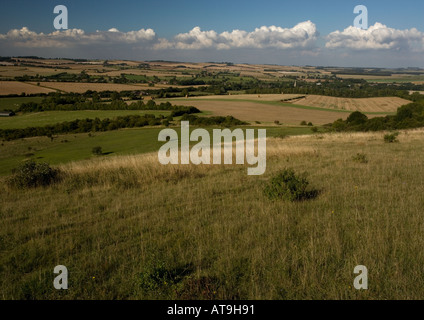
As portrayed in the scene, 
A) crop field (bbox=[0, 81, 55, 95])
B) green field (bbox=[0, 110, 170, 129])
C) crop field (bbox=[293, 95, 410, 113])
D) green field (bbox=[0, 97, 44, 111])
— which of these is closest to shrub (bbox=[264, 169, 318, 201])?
green field (bbox=[0, 110, 170, 129])

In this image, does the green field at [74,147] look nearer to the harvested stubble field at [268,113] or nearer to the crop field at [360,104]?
the harvested stubble field at [268,113]

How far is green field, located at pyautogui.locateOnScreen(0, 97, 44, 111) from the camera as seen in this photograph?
262ft

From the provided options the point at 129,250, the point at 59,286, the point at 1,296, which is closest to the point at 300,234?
the point at 129,250

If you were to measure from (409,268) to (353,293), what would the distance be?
1140 mm

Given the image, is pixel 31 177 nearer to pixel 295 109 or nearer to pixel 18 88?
pixel 295 109

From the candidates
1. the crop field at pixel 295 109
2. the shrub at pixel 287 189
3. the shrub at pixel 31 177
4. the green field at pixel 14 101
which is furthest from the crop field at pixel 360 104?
the green field at pixel 14 101

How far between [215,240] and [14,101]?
98.4 m

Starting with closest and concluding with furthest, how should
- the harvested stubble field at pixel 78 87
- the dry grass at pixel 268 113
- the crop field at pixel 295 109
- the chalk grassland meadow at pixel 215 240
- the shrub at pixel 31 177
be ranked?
1. the chalk grassland meadow at pixel 215 240
2. the shrub at pixel 31 177
3. the dry grass at pixel 268 113
4. the crop field at pixel 295 109
5. the harvested stubble field at pixel 78 87

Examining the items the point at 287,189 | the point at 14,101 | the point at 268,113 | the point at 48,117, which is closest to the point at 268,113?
the point at 268,113

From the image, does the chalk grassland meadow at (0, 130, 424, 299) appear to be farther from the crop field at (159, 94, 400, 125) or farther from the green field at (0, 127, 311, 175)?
the crop field at (159, 94, 400, 125)

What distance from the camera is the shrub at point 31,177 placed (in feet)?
33.5

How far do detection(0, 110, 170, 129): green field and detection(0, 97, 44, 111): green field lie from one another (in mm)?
8108

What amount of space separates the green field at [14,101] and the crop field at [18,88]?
4068 mm

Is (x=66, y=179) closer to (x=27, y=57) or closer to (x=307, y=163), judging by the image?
(x=307, y=163)
